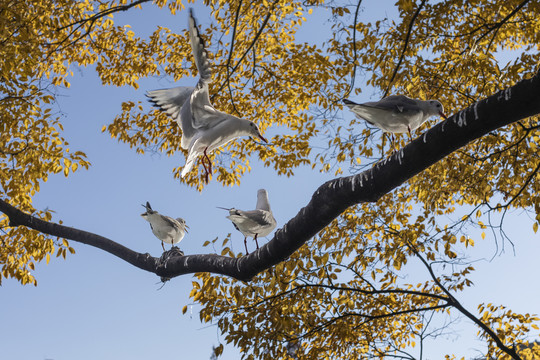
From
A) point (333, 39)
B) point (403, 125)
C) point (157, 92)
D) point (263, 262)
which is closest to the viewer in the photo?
point (263, 262)

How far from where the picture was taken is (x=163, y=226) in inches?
267

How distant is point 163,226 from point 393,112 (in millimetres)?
3671

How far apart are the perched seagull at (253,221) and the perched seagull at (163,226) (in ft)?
5.71

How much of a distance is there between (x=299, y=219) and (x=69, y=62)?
21.3 ft

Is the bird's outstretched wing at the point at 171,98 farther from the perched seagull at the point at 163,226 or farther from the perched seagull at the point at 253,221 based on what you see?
the perched seagull at the point at 253,221

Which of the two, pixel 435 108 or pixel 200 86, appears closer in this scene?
pixel 200 86

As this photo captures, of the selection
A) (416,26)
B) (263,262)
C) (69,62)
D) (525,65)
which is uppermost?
(69,62)

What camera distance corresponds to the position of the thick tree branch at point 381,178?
9.17 feet

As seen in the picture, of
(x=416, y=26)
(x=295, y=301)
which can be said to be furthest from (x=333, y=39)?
(x=295, y=301)

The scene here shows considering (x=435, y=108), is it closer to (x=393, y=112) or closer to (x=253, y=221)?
(x=393, y=112)

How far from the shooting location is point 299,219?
3.66m

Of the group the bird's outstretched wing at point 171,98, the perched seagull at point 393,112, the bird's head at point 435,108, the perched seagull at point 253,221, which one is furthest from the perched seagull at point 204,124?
the bird's head at point 435,108

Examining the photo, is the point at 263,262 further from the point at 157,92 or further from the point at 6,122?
the point at 6,122

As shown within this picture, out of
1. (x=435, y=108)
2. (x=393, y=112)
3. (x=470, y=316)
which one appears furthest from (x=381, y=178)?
(x=470, y=316)
